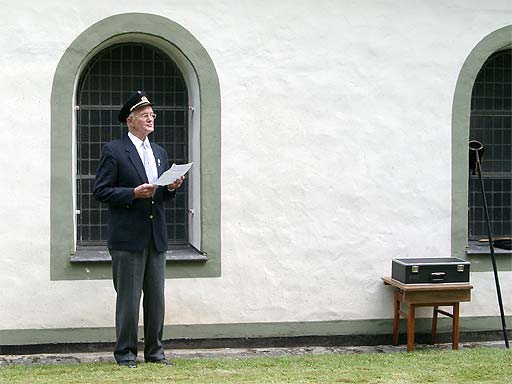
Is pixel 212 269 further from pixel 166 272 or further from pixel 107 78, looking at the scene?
pixel 107 78

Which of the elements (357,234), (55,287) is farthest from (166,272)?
(357,234)

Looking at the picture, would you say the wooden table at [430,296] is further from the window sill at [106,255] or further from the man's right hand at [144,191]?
the man's right hand at [144,191]

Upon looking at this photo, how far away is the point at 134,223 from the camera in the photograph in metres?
7.66

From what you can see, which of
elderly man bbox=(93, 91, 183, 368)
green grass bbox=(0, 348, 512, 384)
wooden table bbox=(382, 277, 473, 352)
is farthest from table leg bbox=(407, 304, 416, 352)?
elderly man bbox=(93, 91, 183, 368)

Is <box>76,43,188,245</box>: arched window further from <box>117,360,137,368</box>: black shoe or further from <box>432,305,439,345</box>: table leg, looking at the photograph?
<box>432,305,439,345</box>: table leg

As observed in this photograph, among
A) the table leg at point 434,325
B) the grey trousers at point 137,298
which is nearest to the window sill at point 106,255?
the grey trousers at point 137,298

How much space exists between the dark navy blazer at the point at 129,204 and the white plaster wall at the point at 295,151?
1.00 metres

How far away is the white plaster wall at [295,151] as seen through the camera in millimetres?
8445

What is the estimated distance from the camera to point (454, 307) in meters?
8.77

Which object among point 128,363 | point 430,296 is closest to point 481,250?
point 430,296

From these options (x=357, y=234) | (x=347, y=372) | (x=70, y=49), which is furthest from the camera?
(x=357, y=234)

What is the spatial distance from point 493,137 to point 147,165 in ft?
11.9

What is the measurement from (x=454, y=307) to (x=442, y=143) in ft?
4.77

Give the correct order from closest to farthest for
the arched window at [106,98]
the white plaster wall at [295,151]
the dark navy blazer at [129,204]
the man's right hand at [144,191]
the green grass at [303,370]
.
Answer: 1. the green grass at [303,370]
2. the man's right hand at [144,191]
3. the dark navy blazer at [129,204]
4. the white plaster wall at [295,151]
5. the arched window at [106,98]
